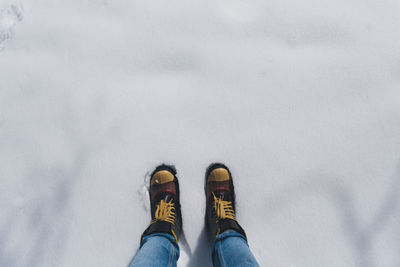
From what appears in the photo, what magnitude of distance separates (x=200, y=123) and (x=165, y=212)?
440 mm

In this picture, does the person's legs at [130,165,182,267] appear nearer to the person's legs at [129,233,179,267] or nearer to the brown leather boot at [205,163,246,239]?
the person's legs at [129,233,179,267]

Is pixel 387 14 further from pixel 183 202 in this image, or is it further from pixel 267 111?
pixel 183 202

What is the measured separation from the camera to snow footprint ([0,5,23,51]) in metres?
1.28

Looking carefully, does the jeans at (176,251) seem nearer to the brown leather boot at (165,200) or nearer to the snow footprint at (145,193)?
the brown leather boot at (165,200)

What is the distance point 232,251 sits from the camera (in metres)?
0.87

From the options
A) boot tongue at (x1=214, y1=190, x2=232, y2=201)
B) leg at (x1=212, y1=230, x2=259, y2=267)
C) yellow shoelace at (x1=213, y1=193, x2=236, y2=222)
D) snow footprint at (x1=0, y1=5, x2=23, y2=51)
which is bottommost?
leg at (x1=212, y1=230, x2=259, y2=267)

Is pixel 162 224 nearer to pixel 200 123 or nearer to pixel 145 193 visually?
pixel 145 193

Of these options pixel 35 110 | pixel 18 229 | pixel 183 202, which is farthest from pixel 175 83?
pixel 18 229

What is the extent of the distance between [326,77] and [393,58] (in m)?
0.35

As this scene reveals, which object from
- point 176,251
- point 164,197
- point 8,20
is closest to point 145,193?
point 164,197

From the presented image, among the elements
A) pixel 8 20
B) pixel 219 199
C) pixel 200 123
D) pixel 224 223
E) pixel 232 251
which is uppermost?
A: pixel 8 20

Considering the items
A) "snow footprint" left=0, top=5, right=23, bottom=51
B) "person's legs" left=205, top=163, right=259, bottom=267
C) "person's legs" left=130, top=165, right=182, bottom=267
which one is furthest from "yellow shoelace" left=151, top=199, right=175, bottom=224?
"snow footprint" left=0, top=5, right=23, bottom=51

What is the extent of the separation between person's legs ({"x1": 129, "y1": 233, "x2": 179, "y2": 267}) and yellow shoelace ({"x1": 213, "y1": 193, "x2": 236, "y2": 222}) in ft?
0.71

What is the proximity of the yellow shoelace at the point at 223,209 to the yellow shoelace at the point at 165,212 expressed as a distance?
193 mm
